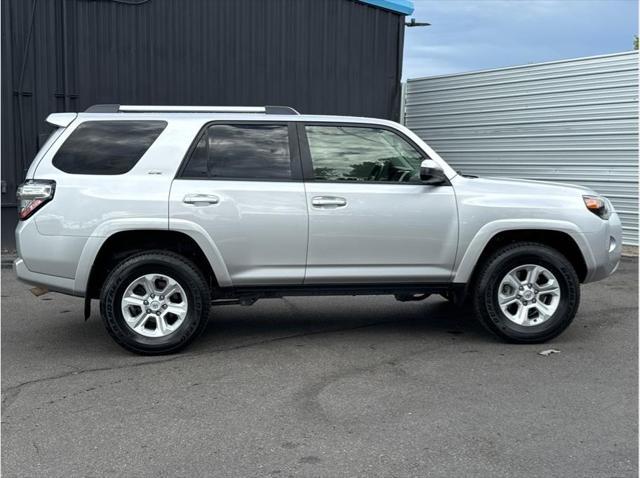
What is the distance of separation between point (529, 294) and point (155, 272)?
314cm

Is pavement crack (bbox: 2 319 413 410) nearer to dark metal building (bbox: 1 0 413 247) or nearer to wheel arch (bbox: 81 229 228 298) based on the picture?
wheel arch (bbox: 81 229 228 298)

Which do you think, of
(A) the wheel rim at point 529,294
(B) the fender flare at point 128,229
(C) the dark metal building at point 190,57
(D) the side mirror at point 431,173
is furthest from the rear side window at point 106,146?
(C) the dark metal building at point 190,57

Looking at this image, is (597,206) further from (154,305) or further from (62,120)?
(62,120)

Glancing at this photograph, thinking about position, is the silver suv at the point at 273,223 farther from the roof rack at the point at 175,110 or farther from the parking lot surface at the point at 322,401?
the parking lot surface at the point at 322,401

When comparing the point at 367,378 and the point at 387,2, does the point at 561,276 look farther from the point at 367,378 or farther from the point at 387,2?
the point at 387,2

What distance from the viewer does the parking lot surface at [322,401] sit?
3.63 m

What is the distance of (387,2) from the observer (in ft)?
45.5

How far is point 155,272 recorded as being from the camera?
549cm

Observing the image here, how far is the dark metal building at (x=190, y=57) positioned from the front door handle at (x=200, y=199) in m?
6.80

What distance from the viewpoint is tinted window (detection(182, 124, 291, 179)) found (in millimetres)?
5621

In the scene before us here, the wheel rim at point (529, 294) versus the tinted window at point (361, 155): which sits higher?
the tinted window at point (361, 155)

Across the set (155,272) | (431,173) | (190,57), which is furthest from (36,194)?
(190,57)

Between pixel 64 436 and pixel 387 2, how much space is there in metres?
11.9

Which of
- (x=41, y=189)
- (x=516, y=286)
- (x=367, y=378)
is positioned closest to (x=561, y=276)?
(x=516, y=286)
